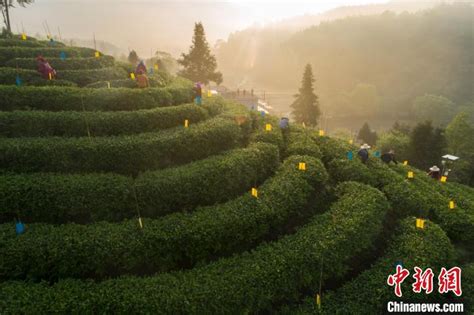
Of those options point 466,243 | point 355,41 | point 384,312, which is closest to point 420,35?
point 355,41

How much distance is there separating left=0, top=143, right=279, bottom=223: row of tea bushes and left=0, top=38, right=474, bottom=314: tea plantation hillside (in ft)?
0.16

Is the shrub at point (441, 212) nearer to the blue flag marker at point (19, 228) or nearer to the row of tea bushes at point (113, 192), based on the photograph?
the row of tea bushes at point (113, 192)

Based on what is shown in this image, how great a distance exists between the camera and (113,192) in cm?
1112

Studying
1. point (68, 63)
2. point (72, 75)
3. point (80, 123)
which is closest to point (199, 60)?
point (68, 63)

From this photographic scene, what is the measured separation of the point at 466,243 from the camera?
548 inches

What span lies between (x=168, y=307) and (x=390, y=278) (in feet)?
23.6

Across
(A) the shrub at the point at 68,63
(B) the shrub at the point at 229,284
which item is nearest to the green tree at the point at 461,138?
(B) the shrub at the point at 229,284

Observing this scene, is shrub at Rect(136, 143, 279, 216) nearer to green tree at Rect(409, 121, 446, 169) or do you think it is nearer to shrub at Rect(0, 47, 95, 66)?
shrub at Rect(0, 47, 95, 66)

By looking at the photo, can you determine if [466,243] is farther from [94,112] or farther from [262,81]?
[262,81]

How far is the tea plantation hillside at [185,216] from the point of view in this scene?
8.90 metres

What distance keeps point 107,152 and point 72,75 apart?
8865mm

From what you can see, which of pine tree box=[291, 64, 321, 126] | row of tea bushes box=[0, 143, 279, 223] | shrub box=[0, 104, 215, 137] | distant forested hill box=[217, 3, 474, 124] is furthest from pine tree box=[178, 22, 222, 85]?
distant forested hill box=[217, 3, 474, 124]

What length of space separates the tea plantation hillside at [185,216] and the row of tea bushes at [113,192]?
48 millimetres

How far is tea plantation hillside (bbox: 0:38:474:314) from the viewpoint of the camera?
8.90 meters
